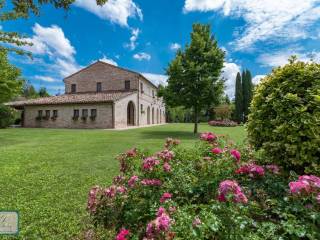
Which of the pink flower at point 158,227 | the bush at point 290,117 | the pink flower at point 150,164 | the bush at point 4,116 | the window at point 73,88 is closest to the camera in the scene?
the pink flower at point 158,227

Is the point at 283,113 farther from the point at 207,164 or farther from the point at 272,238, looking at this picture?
the point at 272,238

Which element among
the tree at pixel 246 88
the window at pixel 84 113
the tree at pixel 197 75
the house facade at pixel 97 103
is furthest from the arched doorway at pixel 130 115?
the tree at pixel 246 88

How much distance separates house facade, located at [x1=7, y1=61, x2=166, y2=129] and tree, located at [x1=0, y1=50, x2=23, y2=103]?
36.0 feet

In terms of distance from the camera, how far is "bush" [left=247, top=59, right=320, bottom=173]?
349cm

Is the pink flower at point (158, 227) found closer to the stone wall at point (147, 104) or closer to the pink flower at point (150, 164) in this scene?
the pink flower at point (150, 164)

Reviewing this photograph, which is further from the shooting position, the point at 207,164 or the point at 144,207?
the point at 207,164

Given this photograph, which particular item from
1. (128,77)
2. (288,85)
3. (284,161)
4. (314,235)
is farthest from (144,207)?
(128,77)

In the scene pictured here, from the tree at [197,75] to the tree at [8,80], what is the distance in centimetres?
984

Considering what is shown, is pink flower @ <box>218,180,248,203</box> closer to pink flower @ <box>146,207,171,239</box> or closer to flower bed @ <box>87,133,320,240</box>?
flower bed @ <box>87,133,320,240</box>

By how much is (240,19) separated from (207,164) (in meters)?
13.6

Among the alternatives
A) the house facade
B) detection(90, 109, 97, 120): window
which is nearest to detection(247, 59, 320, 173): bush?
the house facade

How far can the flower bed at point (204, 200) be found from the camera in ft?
6.46

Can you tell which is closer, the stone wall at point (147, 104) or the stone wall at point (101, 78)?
the stone wall at point (101, 78)

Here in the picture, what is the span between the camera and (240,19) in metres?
14.3
